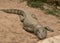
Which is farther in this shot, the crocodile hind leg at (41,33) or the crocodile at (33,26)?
the crocodile at (33,26)

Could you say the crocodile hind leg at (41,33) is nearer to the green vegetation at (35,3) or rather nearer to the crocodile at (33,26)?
the crocodile at (33,26)

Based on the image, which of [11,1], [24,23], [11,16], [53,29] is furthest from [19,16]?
[11,1]

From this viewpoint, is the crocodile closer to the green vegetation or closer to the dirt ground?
the dirt ground

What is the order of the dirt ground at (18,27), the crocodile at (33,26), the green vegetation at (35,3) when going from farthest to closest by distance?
1. the green vegetation at (35,3)
2. the crocodile at (33,26)
3. the dirt ground at (18,27)

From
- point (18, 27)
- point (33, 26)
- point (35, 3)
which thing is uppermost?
point (33, 26)

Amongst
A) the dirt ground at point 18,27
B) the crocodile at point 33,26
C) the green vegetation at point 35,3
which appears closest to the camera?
the dirt ground at point 18,27

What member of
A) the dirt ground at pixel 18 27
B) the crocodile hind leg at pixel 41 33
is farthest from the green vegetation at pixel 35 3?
the crocodile hind leg at pixel 41 33

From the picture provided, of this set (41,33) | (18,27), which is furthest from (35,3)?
(41,33)

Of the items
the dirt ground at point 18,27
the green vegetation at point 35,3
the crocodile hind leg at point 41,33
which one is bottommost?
the green vegetation at point 35,3

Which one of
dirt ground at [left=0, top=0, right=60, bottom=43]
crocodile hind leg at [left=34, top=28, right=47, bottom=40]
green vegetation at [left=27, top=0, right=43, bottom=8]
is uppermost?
crocodile hind leg at [left=34, top=28, right=47, bottom=40]

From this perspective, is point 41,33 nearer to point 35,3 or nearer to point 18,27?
point 18,27

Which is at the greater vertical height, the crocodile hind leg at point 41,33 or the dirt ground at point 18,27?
the crocodile hind leg at point 41,33

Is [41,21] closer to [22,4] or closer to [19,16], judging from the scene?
[19,16]

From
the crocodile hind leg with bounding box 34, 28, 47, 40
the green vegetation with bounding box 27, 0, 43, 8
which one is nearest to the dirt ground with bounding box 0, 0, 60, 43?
the crocodile hind leg with bounding box 34, 28, 47, 40
